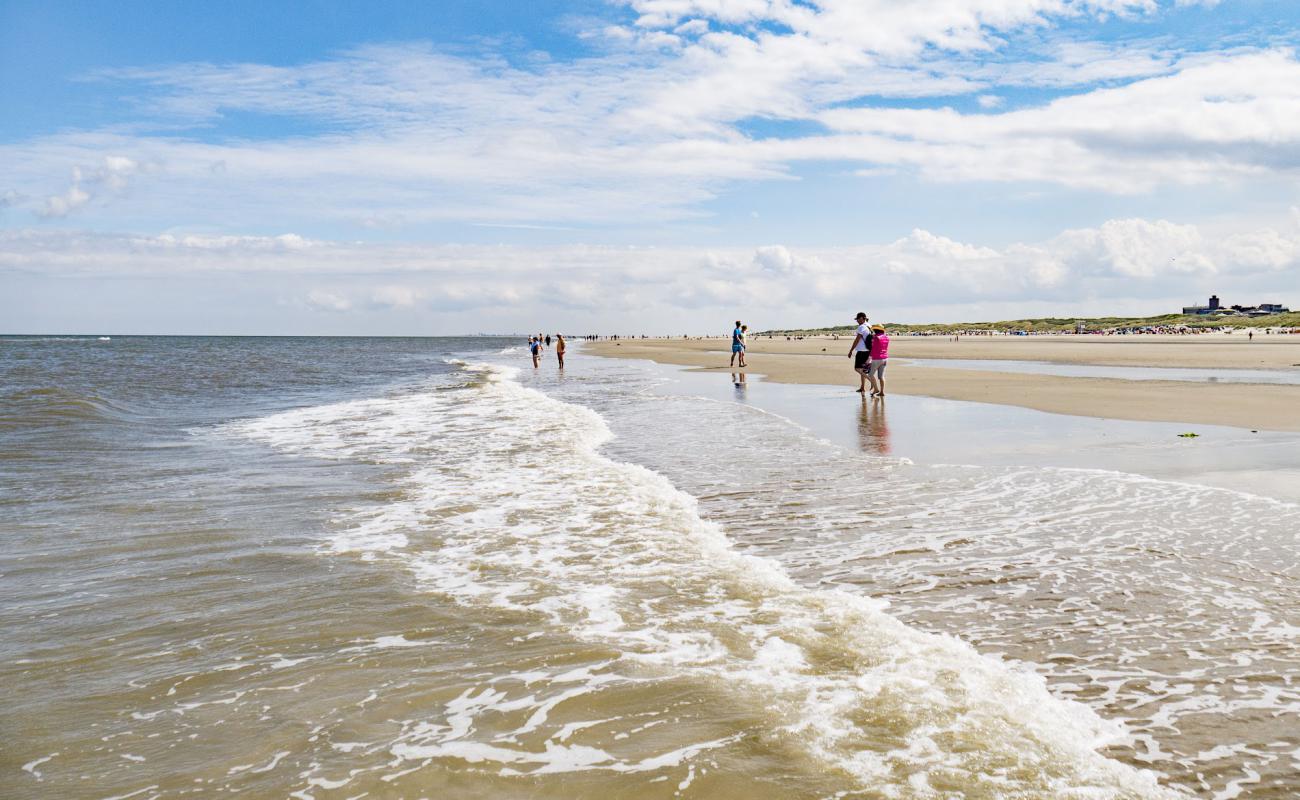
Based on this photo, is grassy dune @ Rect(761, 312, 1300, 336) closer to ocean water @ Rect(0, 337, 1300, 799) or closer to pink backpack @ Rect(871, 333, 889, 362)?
pink backpack @ Rect(871, 333, 889, 362)

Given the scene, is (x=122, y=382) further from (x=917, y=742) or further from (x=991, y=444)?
(x=917, y=742)

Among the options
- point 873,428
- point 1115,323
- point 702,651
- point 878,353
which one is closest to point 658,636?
point 702,651

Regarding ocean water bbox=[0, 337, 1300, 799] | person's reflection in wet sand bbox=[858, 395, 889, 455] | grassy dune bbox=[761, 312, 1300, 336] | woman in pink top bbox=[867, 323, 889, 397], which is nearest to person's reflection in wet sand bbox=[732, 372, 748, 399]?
woman in pink top bbox=[867, 323, 889, 397]

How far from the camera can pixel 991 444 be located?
44.7 ft

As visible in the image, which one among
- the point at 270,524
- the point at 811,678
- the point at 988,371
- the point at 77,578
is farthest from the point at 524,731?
the point at 988,371

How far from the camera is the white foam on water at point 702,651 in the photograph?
391cm

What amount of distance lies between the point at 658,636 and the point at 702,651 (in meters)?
0.42

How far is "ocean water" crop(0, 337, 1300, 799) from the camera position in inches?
154

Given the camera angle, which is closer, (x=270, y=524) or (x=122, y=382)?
(x=270, y=524)

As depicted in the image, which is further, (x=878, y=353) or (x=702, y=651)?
(x=878, y=353)

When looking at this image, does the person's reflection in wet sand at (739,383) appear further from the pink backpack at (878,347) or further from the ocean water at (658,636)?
the ocean water at (658,636)

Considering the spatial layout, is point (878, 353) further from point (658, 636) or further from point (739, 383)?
point (658, 636)

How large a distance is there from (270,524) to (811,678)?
6855 millimetres

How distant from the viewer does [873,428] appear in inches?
634
